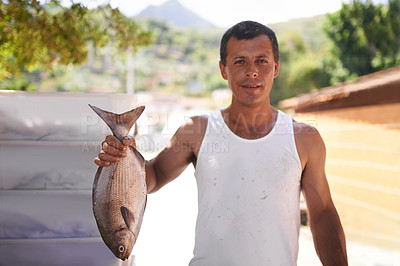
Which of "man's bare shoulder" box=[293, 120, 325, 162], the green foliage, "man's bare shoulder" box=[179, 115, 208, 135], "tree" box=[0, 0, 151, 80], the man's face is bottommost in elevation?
"man's bare shoulder" box=[293, 120, 325, 162]

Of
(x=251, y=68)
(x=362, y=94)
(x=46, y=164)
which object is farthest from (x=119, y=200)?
(x=362, y=94)

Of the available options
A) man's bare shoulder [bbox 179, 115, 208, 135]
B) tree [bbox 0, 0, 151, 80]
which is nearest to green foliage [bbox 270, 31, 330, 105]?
tree [bbox 0, 0, 151, 80]

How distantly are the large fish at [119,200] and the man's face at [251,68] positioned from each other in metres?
0.60

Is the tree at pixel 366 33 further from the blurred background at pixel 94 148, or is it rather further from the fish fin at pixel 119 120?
the fish fin at pixel 119 120

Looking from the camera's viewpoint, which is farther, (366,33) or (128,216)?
(366,33)

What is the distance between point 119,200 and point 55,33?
3.55m

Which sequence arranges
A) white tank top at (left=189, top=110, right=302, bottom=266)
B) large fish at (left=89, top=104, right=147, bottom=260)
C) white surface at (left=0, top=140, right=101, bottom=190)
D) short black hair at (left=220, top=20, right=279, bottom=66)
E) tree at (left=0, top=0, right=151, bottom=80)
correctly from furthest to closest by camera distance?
tree at (left=0, top=0, right=151, bottom=80)
white surface at (left=0, top=140, right=101, bottom=190)
short black hair at (left=220, top=20, right=279, bottom=66)
white tank top at (left=189, top=110, right=302, bottom=266)
large fish at (left=89, top=104, right=147, bottom=260)

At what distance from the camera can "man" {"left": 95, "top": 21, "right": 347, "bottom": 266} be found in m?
1.86

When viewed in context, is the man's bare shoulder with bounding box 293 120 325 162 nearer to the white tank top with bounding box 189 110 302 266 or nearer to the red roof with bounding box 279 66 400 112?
the white tank top with bounding box 189 110 302 266

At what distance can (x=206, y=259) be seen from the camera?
1.88 m

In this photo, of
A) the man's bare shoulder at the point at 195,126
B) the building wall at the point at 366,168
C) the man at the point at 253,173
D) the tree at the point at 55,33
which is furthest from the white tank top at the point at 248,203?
the building wall at the point at 366,168

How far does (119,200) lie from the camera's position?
1.63 meters

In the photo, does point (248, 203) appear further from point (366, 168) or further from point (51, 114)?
point (366, 168)

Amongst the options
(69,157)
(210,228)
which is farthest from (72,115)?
(210,228)
